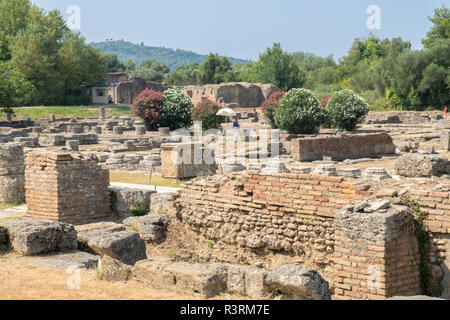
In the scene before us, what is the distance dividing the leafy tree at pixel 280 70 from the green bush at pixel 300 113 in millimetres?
37243

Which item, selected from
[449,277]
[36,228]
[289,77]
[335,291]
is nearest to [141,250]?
[36,228]

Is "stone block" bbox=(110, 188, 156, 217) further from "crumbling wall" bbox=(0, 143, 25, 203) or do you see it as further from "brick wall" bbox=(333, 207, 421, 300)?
"brick wall" bbox=(333, 207, 421, 300)

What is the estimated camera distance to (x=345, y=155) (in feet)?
71.1

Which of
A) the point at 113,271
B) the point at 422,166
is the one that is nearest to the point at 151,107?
the point at 422,166

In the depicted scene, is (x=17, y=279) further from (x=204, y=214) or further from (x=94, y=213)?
(x=94, y=213)

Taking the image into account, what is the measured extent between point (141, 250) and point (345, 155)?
49.6ft

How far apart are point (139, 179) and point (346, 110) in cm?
1738

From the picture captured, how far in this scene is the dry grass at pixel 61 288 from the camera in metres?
5.54

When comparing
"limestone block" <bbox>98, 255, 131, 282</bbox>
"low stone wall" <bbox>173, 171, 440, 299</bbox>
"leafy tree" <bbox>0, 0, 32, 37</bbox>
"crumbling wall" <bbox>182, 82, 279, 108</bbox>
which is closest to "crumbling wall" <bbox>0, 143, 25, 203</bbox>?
"low stone wall" <bbox>173, 171, 440, 299</bbox>

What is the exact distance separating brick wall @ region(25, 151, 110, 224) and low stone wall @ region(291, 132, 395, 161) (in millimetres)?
11305

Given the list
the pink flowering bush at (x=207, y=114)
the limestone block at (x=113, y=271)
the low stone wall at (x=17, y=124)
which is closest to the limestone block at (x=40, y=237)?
the limestone block at (x=113, y=271)

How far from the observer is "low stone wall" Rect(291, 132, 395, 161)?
21.1 m

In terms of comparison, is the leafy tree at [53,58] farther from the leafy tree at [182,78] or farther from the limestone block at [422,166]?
the limestone block at [422,166]

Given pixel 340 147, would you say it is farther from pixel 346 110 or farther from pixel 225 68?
pixel 225 68
